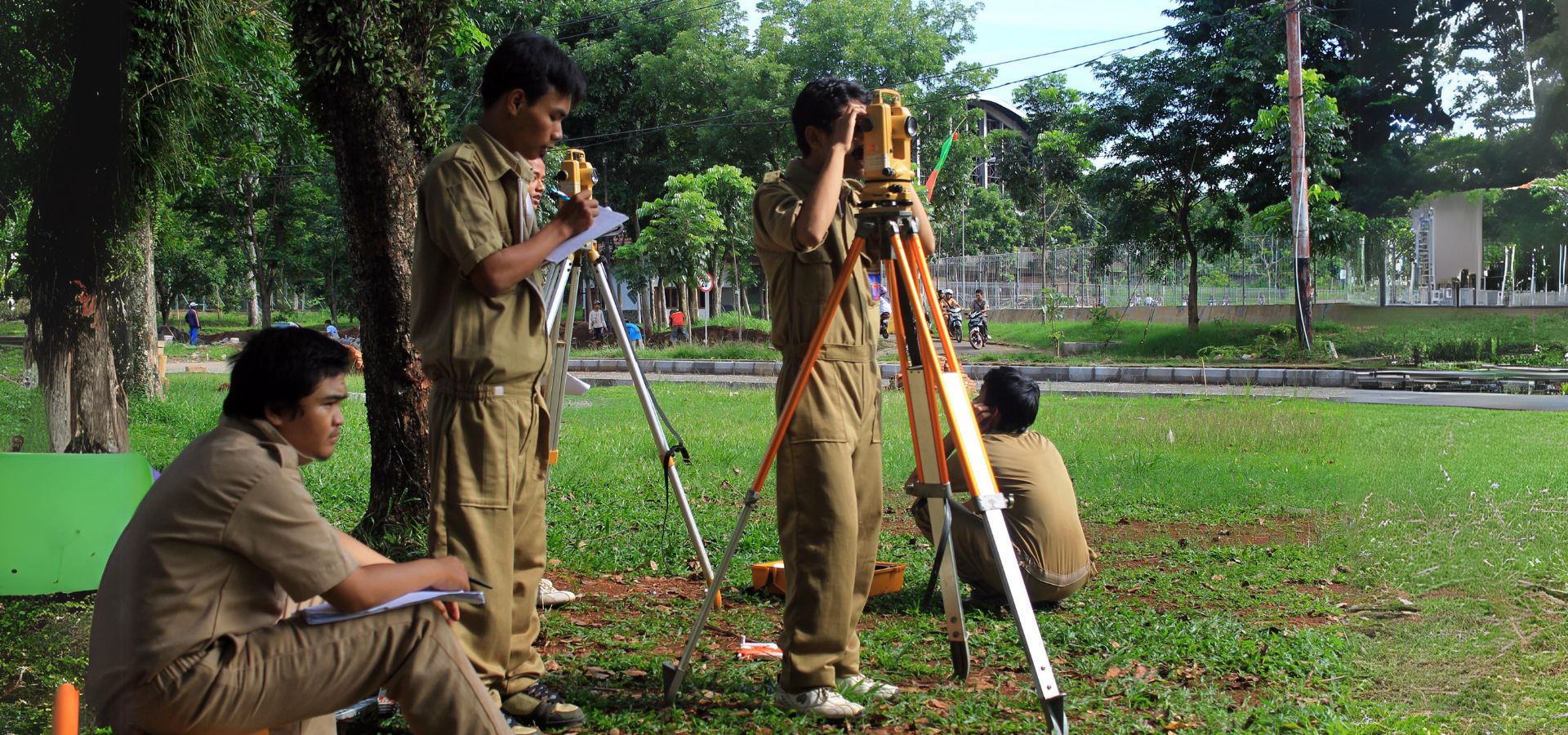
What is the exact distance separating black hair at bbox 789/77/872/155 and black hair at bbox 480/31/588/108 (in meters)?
0.63

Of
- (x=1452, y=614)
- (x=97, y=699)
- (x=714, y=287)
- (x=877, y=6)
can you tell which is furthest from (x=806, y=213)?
(x=714, y=287)

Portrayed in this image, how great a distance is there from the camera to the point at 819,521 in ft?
11.3

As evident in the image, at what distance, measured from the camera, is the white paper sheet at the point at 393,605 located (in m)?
2.45

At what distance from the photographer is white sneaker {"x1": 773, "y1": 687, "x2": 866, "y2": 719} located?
3.47 meters

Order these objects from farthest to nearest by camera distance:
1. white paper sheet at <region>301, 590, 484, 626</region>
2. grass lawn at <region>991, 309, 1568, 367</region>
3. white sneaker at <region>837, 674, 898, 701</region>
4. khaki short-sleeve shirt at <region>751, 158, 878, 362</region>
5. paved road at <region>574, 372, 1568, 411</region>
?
grass lawn at <region>991, 309, 1568, 367</region>
paved road at <region>574, 372, 1568, 411</region>
white sneaker at <region>837, 674, 898, 701</region>
khaki short-sleeve shirt at <region>751, 158, 878, 362</region>
white paper sheet at <region>301, 590, 484, 626</region>

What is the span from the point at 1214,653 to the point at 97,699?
133 inches

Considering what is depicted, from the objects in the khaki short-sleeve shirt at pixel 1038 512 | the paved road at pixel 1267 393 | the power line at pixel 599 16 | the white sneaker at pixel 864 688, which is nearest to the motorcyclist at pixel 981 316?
the paved road at pixel 1267 393

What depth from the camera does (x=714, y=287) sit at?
114 feet

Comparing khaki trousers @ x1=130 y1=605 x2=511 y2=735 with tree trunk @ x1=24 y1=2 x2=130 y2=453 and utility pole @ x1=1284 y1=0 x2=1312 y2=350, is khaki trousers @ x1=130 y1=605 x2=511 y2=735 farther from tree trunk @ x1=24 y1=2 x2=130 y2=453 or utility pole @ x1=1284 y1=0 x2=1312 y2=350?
utility pole @ x1=1284 y1=0 x2=1312 y2=350

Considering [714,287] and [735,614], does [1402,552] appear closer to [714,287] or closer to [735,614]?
[735,614]

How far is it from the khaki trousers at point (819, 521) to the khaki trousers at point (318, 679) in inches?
46.4

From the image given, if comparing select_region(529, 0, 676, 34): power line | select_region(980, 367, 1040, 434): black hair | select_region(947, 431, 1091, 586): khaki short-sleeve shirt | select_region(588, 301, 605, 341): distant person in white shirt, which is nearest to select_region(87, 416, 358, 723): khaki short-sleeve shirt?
select_region(947, 431, 1091, 586): khaki short-sleeve shirt

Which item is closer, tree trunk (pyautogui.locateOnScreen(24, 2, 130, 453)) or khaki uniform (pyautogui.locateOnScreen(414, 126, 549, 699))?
khaki uniform (pyautogui.locateOnScreen(414, 126, 549, 699))

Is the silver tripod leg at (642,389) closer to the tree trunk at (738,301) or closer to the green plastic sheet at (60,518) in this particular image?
the green plastic sheet at (60,518)
